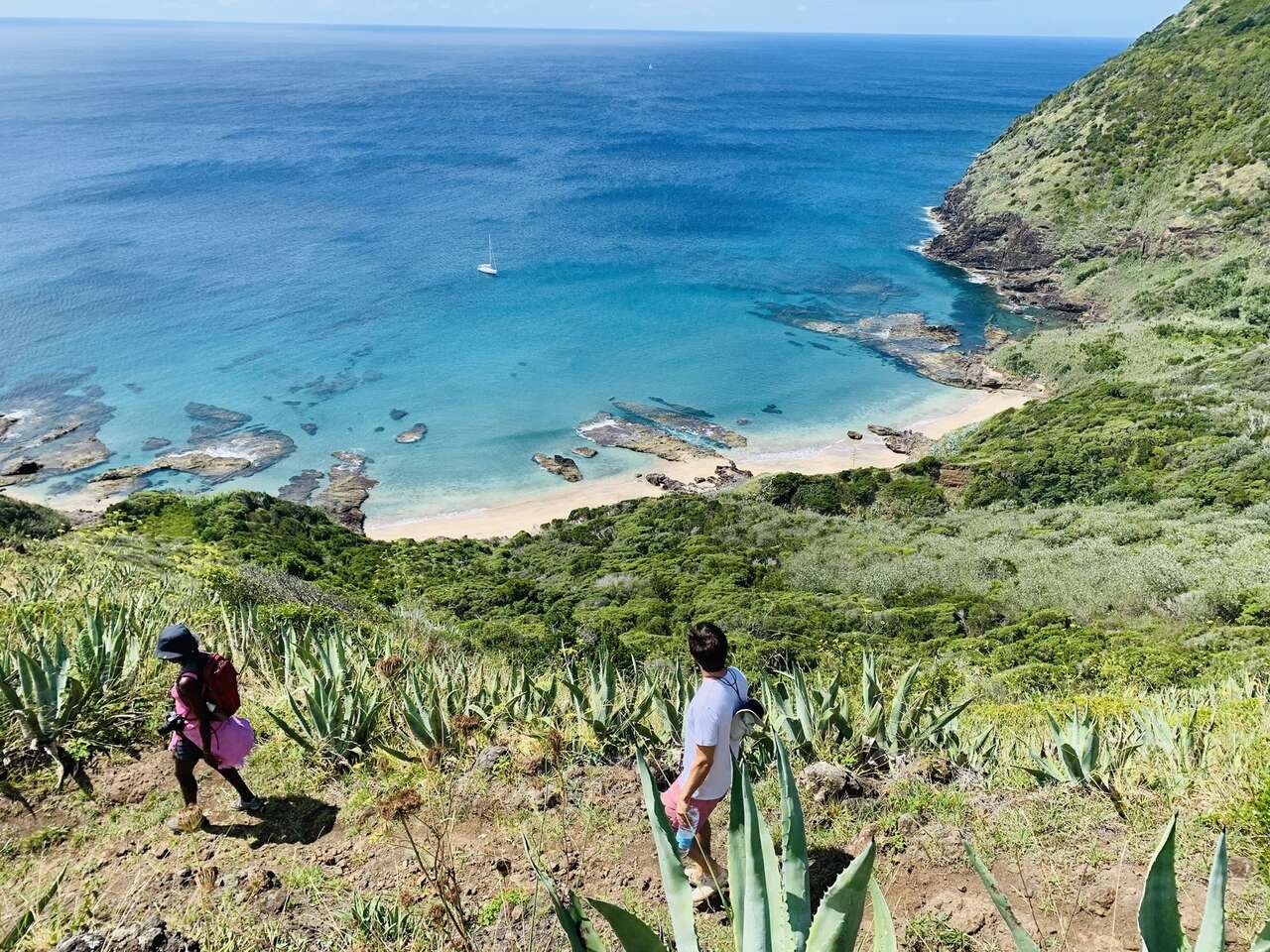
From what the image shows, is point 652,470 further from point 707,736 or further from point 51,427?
point 707,736

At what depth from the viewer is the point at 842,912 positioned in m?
2.27

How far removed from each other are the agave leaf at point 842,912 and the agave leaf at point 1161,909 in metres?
0.77

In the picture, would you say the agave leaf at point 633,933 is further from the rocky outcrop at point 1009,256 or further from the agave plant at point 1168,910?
the rocky outcrop at point 1009,256

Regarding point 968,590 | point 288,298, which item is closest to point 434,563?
point 968,590

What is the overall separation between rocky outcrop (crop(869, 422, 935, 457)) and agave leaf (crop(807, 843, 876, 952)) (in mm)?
29938

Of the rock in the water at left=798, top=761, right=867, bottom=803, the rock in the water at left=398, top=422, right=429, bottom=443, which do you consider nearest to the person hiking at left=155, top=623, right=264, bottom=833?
the rock in the water at left=798, top=761, right=867, bottom=803

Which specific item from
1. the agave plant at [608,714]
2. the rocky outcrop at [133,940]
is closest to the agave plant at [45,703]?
the rocky outcrop at [133,940]

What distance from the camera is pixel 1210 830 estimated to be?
4.27m

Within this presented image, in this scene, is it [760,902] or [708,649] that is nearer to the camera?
[760,902]

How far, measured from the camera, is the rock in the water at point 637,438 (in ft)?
105

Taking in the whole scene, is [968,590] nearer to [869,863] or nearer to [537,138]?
[869,863]

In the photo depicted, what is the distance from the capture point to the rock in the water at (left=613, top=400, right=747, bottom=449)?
33031mm

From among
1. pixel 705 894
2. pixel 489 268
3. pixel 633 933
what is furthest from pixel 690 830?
pixel 489 268

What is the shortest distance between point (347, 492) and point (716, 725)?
27.6 m
